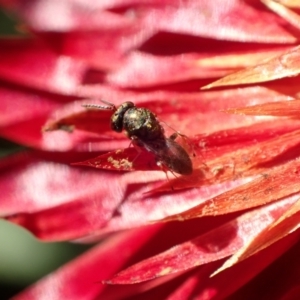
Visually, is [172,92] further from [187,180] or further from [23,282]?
[23,282]

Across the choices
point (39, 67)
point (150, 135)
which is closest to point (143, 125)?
point (150, 135)

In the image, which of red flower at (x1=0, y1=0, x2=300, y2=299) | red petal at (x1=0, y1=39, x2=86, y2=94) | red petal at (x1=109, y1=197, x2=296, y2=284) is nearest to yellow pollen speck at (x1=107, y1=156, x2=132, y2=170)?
red flower at (x1=0, y1=0, x2=300, y2=299)

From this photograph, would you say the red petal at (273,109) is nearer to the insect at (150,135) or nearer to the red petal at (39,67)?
the insect at (150,135)

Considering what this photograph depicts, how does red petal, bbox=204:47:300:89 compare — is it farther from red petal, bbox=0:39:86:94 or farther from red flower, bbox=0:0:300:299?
red petal, bbox=0:39:86:94

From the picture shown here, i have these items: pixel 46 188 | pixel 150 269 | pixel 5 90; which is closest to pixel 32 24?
pixel 5 90

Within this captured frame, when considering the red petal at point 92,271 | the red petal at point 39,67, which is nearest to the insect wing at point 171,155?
the red petal at point 92,271

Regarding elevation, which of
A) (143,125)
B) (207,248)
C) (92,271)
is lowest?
(92,271)

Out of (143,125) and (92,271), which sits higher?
(143,125)

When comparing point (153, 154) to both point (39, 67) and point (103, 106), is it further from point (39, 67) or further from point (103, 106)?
point (39, 67)
